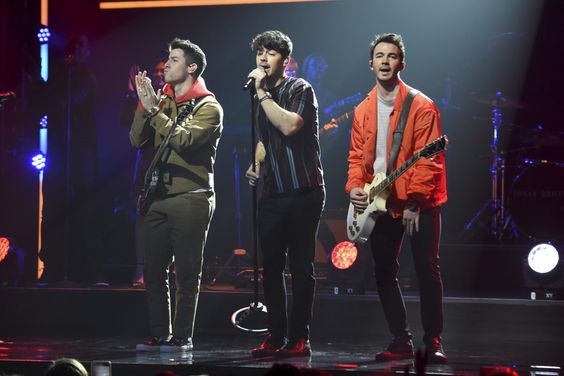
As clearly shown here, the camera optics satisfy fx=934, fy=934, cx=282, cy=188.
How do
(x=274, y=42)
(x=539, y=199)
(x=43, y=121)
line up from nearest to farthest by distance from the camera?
(x=274, y=42) < (x=43, y=121) < (x=539, y=199)

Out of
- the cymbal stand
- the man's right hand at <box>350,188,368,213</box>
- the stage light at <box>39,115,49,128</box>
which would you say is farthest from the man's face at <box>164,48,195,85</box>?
the cymbal stand

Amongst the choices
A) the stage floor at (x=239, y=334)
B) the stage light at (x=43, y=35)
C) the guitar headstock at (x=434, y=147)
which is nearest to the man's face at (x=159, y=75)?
the stage light at (x=43, y=35)

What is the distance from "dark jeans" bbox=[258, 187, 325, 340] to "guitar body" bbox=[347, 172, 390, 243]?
0.82 feet

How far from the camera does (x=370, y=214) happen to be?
5.05 m

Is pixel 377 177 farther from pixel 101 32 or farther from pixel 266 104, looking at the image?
pixel 101 32

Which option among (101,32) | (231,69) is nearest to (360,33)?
(231,69)

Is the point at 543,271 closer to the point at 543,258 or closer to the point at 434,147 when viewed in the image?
the point at 543,258

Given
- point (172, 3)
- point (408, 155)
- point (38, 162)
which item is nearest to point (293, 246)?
point (408, 155)

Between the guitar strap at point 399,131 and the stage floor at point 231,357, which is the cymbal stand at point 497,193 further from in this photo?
the guitar strap at point 399,131

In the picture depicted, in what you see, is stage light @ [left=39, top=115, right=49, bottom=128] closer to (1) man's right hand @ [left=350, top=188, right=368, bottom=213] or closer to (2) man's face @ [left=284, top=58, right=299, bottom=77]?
(2) man's face @ [left=284, top=58, right=299, bottom=77]

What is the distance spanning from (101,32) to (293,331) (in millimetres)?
5151

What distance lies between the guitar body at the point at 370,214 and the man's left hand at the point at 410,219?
0.12 meters

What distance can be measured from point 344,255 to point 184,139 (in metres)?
2.24

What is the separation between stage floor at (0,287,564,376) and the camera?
4977 millimetres
